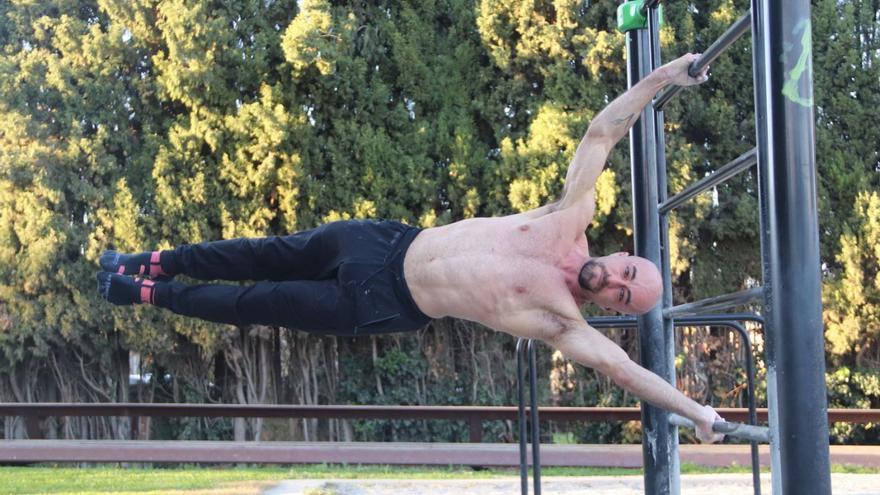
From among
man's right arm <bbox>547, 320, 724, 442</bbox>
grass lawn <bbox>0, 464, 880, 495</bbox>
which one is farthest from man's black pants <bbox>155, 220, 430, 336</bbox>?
grass lawn <bbox>0, 464, 880, 495</bbox>

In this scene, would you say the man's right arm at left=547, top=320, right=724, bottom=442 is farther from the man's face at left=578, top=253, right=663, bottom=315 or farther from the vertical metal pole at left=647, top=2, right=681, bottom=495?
the vertical metal pole at left=647, top=2, right=681, bottom=495

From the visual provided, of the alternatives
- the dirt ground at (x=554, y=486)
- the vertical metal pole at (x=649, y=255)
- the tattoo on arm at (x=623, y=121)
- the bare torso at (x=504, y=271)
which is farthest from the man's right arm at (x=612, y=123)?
the dirt ground at (x=554, y=486)

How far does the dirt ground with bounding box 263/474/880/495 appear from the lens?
16.9 feet

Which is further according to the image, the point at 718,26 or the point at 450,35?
the point at 450,35

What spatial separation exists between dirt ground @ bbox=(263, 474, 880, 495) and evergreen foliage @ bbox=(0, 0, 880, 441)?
9.35ft

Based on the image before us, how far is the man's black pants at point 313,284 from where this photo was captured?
8.99 ft

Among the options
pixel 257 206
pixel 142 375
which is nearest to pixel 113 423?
pixel 142 375

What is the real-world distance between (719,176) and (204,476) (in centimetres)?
515

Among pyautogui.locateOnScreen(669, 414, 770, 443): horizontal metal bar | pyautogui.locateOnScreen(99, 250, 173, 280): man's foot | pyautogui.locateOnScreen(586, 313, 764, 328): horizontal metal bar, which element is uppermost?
pyautogui.locateOnScreen(99, 250, 173, 280): man's foot

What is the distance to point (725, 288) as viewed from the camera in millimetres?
8539

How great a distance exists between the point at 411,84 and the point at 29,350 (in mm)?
4833

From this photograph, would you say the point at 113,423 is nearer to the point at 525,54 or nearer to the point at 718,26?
the point at 525,54

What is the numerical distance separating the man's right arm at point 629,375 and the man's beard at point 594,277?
12 centimetres

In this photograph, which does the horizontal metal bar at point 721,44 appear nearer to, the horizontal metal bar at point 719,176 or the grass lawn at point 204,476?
the horizontal metal bar at point 719,176
